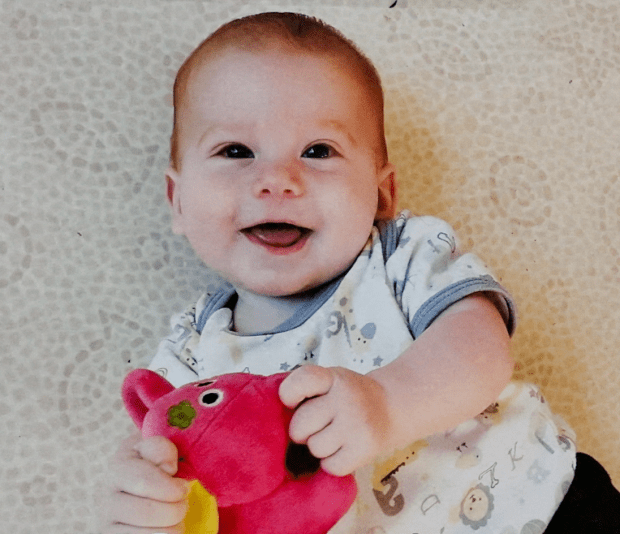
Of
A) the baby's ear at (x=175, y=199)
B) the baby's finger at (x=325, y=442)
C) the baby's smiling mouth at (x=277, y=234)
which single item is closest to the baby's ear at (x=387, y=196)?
the baby's smiling mouth at (x=277, y=234)

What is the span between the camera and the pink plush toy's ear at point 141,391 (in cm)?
50

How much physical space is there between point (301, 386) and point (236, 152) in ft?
1.01

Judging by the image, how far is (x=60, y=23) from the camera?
83 centimetres

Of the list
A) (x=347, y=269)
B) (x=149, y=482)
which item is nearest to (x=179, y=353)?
(x=347, y=269)

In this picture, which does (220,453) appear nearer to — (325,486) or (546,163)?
(325,486)

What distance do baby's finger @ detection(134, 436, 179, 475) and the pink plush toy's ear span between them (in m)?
0.06

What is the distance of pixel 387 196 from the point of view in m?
0.74

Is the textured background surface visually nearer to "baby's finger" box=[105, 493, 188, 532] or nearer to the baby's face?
the baby's face

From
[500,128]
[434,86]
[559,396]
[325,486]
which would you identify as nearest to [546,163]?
[500,128]

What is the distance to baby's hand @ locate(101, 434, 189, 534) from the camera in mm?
418

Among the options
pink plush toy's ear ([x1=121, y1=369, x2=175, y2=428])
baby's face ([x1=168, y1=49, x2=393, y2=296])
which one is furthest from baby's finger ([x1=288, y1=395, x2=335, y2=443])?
baby's face ([x1=168, y1=49, x2=393, y2=296])

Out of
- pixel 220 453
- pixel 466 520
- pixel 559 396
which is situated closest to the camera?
pixel 220 453

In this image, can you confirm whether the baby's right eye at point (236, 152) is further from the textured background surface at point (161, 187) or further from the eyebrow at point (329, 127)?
the textured background surface at point (161, 187)

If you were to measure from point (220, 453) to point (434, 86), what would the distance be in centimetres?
61
